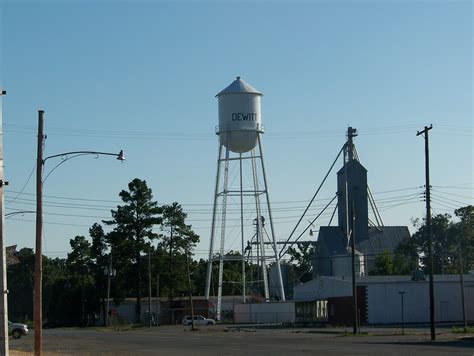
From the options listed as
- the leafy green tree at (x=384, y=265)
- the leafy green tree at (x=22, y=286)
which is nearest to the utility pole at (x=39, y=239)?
the leafy green tree at (x=384, y=265)

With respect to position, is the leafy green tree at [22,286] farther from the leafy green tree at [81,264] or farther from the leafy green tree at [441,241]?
the leafy green tree at [441,241]

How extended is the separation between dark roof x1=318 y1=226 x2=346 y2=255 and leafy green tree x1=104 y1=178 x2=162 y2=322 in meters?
24.2

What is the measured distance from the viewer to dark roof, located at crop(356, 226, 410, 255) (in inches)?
4637

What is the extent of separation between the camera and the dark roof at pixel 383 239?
11777 cm

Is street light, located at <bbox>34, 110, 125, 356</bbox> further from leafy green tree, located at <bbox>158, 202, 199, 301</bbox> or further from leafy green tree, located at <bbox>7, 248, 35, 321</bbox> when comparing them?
leafy green tree, located at <bbox>7, 248, 35, 321</bbox>

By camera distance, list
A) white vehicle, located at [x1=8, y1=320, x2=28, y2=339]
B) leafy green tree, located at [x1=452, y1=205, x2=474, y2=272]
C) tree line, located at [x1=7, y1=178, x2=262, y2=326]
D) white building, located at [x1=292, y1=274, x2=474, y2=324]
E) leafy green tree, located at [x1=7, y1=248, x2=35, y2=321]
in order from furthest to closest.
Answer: leafy green tree, located at [x1=7, y1=248, x2=35, y2=321], leafy green tree, located at [x1=452, y1=205, x2=474, y2=272], tree line, located at [x1=7, y1=178, x2=262, y2=326], white building, located at [x1=292, y1=274, x2=474, y2=324], white vehicle, located at [x1=8, y1=320, x2=28, y2=339]

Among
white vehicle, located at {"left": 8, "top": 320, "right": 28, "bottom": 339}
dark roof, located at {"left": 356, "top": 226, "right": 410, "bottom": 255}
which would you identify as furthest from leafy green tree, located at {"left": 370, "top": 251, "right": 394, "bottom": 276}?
white vehicle, located at {"left": 8, "top": 320, "right": 28, "bottom": 339}

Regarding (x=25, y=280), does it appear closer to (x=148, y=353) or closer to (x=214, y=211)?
(x=214, y=211)

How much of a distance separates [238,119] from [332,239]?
45.0 meters

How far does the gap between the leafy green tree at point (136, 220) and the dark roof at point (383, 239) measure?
29.9 m

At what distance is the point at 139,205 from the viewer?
102500 millimetres

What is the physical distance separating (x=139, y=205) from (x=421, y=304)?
1510 inches

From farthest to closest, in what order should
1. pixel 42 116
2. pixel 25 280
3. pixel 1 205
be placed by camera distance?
1. pixel 25 280
2. pixel 42 116
3. pixel 1 205

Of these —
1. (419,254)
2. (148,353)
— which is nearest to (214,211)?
(148,353)
